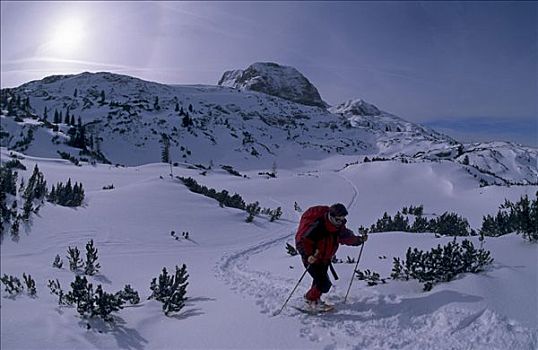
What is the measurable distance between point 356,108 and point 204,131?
394ft

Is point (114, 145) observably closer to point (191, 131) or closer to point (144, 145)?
point (144, 145)

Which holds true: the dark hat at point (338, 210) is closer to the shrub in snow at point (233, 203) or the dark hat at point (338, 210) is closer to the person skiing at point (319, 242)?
the person skiing at point (319, 242)

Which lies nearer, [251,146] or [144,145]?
[144,145]

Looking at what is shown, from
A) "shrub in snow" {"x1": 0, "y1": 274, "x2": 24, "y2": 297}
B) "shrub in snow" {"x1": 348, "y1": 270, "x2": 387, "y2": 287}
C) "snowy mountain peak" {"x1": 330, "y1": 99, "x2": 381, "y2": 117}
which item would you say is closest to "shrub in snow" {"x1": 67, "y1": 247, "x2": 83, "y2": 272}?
"shrub in snow" {"x1": 0, "y1": 274, "x2": 24, "y2": 297}

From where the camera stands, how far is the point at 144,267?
6.66m

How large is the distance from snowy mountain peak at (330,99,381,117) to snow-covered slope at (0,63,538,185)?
66630 millimetres

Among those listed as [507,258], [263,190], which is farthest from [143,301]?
[263,190]

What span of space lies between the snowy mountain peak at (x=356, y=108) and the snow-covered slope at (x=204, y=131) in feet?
219

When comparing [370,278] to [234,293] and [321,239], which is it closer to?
[321,239]

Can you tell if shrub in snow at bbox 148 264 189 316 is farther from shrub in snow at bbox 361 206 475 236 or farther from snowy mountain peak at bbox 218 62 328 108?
snowy mountain peak at bbox 218 62 328 108

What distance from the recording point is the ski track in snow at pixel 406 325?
145 inches

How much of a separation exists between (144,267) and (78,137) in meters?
30.3

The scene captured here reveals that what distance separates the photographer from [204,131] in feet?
211

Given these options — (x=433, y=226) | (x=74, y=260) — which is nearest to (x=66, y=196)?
(x=74, y=260)
